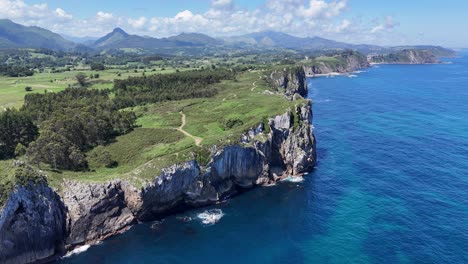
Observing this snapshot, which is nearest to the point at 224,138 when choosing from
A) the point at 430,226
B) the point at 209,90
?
the point at 430,226

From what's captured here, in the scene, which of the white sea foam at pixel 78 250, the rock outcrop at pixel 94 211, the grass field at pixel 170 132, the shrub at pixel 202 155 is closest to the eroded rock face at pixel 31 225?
the white sea foam at pixel 78 250

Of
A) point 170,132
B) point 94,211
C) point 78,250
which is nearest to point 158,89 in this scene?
point 170,132

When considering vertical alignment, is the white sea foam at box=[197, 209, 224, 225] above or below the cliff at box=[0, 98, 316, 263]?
below

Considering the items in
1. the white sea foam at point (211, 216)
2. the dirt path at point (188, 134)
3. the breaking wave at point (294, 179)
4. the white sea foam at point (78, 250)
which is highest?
the dirt path at point (188, 134)

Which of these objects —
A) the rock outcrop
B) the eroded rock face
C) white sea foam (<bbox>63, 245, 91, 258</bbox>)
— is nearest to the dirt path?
the rock outcrop

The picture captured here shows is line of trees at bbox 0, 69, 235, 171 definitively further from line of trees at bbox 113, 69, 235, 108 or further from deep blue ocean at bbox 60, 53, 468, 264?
deep blue ocean at bbox 60, 53, 468, 264

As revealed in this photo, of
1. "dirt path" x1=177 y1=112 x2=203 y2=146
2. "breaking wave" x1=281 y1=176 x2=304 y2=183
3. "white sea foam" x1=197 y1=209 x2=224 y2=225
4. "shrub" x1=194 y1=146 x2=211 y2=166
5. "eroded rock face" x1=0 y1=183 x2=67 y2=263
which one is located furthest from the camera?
"breaking wave" x1=281 y1=176 x2=304 y2=183

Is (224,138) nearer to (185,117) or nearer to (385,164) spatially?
(185,117)

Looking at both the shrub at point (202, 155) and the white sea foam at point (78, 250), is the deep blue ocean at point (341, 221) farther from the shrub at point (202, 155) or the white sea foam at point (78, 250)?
the shrub at point (202, 155)

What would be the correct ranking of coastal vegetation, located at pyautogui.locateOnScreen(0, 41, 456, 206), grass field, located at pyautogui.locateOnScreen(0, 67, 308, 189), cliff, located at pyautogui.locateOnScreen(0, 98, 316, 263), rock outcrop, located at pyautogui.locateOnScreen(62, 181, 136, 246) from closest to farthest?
1. cliff, located at pyautogui.locateOnScreen(0, 98, 316, 263)
2. rock outcrop, located at pyautogui.locateOnScreen(62, 181, 136, 246)
3. grass field, located at pyautogui.locateOnScreen(0, 67, 308, 189)
4. coastal vegetation, located at pyautogui.locateOnScreen(0, 41, 456, 206)
